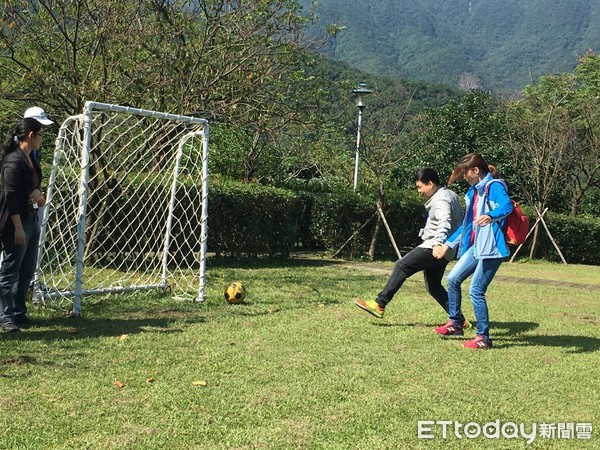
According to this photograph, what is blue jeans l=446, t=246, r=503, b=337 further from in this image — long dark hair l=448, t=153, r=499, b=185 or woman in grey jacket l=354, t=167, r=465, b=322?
long dark hair l=448, t=153, r=499, b=185

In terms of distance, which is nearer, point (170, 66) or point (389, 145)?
point (170, 66)

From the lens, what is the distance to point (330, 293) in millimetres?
9039

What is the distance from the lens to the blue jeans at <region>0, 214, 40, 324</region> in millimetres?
5734

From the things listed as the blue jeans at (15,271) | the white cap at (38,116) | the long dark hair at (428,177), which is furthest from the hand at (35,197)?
the long dark hair at (428,177)

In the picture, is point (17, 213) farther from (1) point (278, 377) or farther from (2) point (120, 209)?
(2) point (120, 209)

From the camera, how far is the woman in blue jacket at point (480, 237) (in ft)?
19.0

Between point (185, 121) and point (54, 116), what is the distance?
310 centimetres

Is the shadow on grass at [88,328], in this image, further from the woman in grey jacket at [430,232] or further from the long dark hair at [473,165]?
the long dark hair at [473,165]

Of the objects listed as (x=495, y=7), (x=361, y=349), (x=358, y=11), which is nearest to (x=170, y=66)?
(x=361, y=349)

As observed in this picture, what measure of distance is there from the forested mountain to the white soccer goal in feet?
265

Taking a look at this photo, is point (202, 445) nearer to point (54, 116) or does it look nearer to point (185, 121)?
point (185, 121)

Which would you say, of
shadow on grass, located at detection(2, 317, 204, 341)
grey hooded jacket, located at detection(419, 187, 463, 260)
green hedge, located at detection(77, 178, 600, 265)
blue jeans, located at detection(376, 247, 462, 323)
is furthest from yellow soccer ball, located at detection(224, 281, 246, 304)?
grey hooded jacket, located at detection(419, 187, 463, 260)

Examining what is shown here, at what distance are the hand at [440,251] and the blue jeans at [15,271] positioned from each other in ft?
12.4

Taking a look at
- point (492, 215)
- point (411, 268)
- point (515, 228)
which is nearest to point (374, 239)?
point (411, 268)
